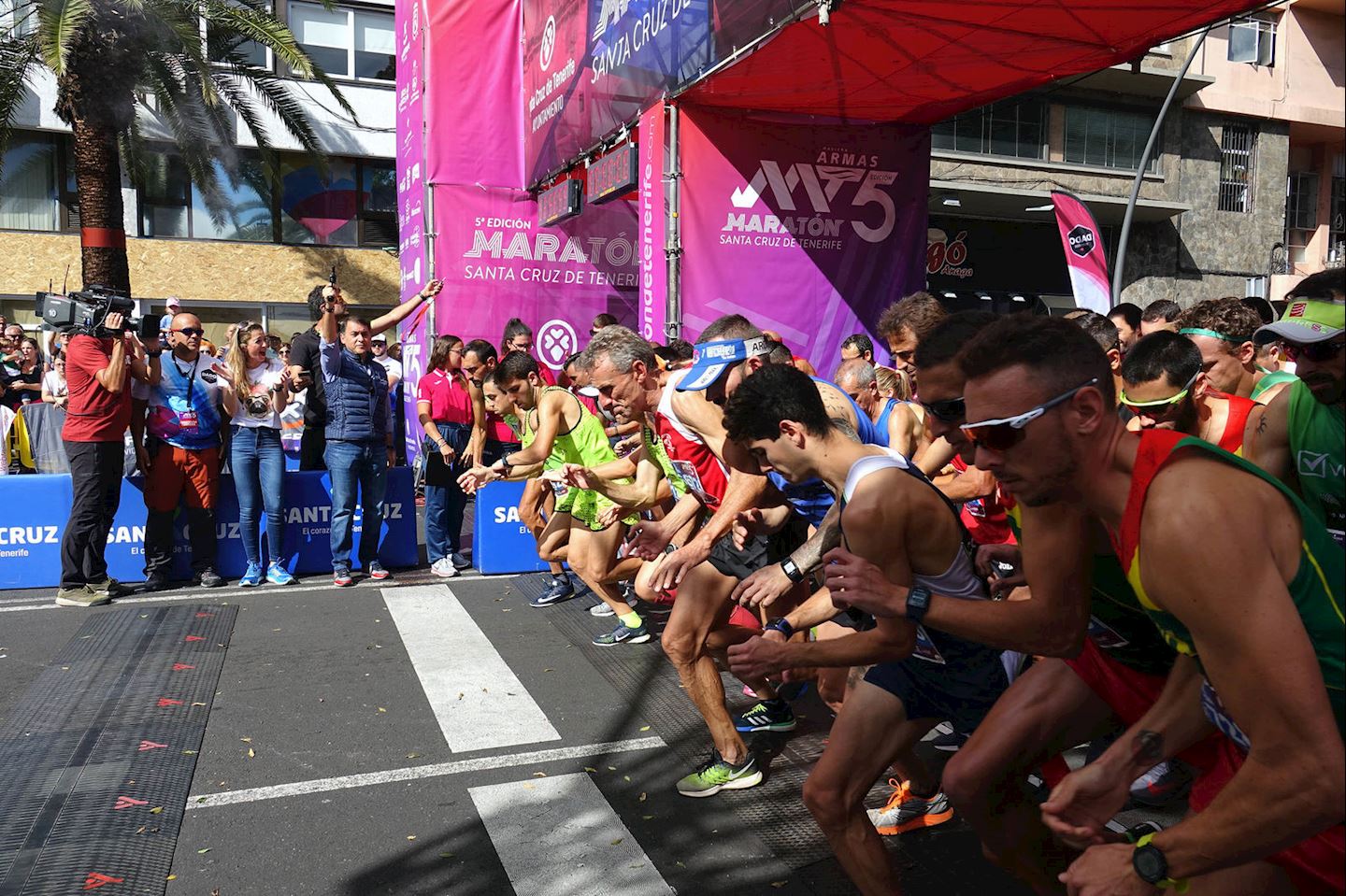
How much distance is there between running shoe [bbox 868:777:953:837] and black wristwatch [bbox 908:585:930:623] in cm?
176

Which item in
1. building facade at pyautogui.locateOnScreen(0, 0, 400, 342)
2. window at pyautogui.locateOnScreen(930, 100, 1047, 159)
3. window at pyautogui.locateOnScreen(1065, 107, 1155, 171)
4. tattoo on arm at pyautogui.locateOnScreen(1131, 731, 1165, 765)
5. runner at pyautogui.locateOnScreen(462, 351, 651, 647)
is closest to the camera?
tattoo on arm at pyautogui.locateOnScreen(1131, 731, 1165, 765)

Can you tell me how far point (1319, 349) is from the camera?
2.62 metres

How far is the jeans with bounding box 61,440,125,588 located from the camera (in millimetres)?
7520

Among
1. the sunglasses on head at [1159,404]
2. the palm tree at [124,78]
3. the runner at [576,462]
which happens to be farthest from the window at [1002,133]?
the sunglasses on head at [1159,404]

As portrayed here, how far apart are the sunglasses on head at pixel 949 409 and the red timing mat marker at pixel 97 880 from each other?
124 inches

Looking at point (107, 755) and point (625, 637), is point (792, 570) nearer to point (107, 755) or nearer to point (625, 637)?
point (625, 637)

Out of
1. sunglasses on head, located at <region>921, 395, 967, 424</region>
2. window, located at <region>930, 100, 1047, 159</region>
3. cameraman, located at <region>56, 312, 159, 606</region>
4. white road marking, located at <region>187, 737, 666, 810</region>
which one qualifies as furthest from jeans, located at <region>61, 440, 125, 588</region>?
window, located at <region>930, 100, 1047, 159</region>

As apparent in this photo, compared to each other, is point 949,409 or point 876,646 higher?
point 949,409

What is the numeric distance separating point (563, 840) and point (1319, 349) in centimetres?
294

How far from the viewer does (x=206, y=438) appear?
26.6 ft

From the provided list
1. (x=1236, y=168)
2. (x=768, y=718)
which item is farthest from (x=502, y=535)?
(x=1236, y=168)

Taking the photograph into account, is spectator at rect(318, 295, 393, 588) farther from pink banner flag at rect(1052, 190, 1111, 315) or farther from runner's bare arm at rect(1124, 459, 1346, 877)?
runner's bare arm at rect(1124, 459, 1346, 877)

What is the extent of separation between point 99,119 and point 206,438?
24.3ft

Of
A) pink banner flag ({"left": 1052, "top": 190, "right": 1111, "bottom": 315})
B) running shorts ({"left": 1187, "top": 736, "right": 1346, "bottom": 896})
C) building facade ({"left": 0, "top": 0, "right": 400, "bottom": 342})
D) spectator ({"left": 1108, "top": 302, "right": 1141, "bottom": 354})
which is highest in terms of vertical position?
building facade ({"left": 0, "top": 0, "right": 400, "bottom": 342})
